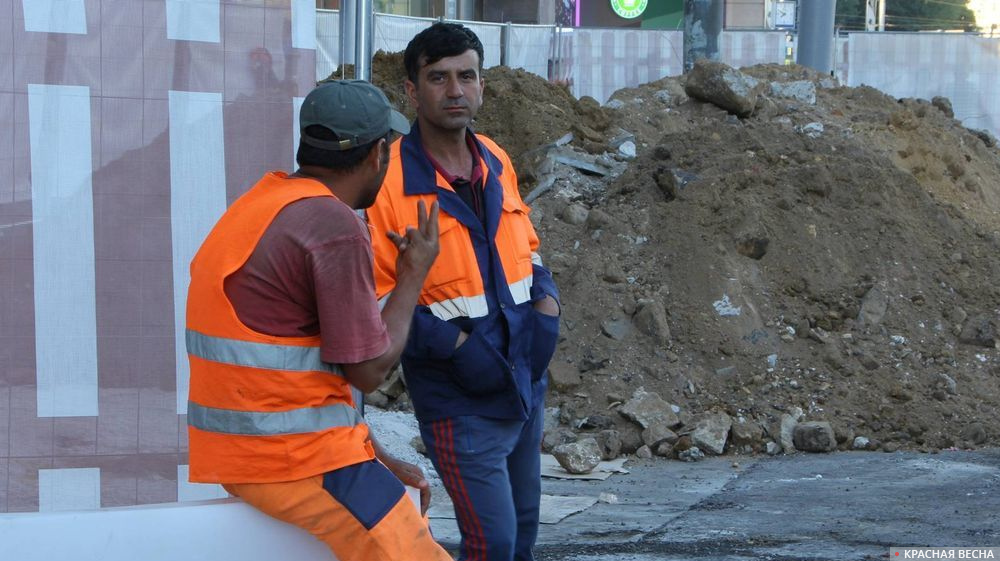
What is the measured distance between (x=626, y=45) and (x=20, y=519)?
60.0ft

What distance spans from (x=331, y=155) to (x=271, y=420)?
0.57m

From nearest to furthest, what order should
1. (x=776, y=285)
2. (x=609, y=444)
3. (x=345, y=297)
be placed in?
1. (x=345, y=297)
2. (x=609, y=444)
3. (x=776, y=285)

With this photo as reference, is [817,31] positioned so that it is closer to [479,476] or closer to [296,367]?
[479,476]

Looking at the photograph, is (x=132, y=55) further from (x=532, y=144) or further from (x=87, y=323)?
(x=532, y=144)

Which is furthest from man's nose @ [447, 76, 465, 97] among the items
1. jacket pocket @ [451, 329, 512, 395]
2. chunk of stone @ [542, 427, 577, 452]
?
chunk of stone @ [542, 427, 577, 452]

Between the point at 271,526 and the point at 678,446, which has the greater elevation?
the point at 271,526

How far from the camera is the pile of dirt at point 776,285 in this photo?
28.8ft

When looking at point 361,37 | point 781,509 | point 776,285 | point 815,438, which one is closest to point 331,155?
point 361,37

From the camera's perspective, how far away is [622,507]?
6629 millimetres

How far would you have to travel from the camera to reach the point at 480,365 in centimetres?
342

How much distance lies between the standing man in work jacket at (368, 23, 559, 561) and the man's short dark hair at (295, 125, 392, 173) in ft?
2.65

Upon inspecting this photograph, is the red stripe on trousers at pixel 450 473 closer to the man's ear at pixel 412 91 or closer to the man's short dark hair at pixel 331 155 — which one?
the man's ear at pixel 412 91

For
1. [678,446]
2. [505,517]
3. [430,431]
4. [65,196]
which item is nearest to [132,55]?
[65,196]

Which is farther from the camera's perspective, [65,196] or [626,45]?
[626,45]
